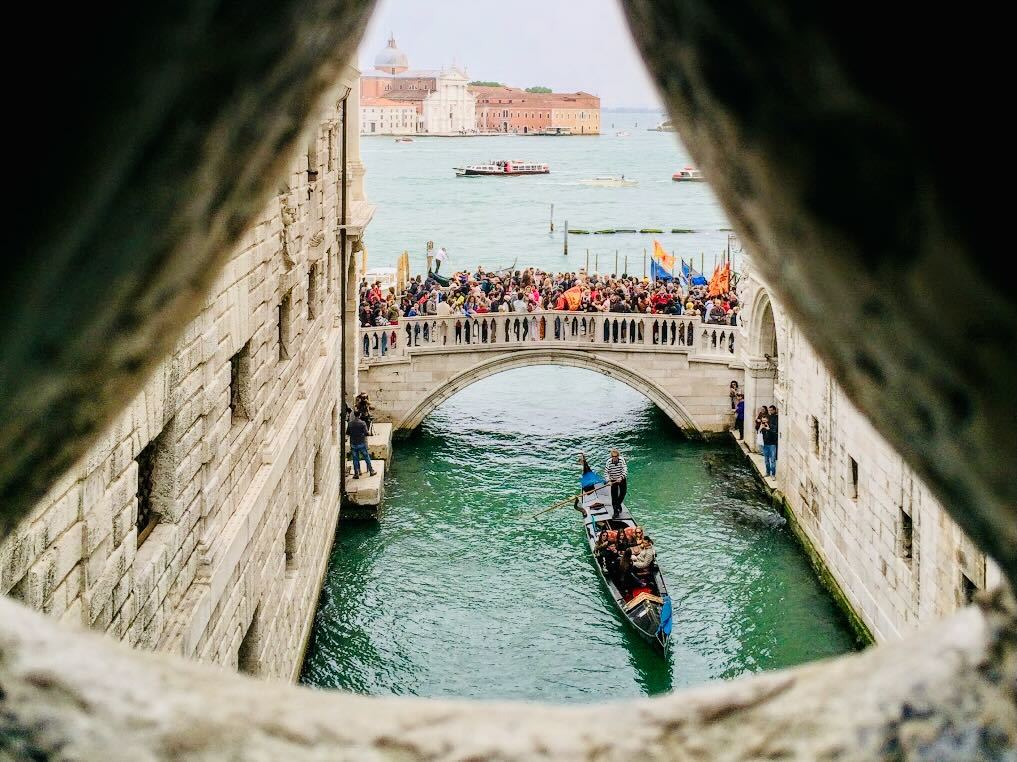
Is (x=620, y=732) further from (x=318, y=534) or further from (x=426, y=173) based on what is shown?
(x=426, y=173)

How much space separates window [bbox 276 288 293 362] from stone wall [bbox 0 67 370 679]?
0.02 metres

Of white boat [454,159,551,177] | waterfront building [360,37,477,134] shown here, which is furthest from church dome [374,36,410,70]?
white boat [454,159,551,177]

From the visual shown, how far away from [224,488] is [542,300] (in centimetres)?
1942

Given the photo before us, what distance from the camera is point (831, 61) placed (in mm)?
1148

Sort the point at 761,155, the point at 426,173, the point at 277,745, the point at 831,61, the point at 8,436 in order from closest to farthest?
1. the point at 831,61
2. the point at 761,155
3. the point at 8,436
4. the point at 277,745
5. the point at 426,173

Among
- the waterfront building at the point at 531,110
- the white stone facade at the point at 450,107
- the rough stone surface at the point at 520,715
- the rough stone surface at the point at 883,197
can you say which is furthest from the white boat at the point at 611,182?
the rough stone surface at the point at 883,197

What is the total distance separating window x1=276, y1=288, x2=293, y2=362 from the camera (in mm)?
13125

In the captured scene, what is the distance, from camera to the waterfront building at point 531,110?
18138 centimetres

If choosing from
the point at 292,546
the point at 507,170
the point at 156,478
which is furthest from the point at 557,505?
the point at 507,170

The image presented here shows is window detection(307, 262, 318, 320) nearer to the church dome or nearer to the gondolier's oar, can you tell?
the gondolier's oar

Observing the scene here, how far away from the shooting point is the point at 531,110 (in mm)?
183500

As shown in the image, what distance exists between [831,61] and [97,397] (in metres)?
1.09

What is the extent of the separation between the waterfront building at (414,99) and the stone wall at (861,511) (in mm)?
163074

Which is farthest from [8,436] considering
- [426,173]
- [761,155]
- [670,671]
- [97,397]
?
[426,173]
